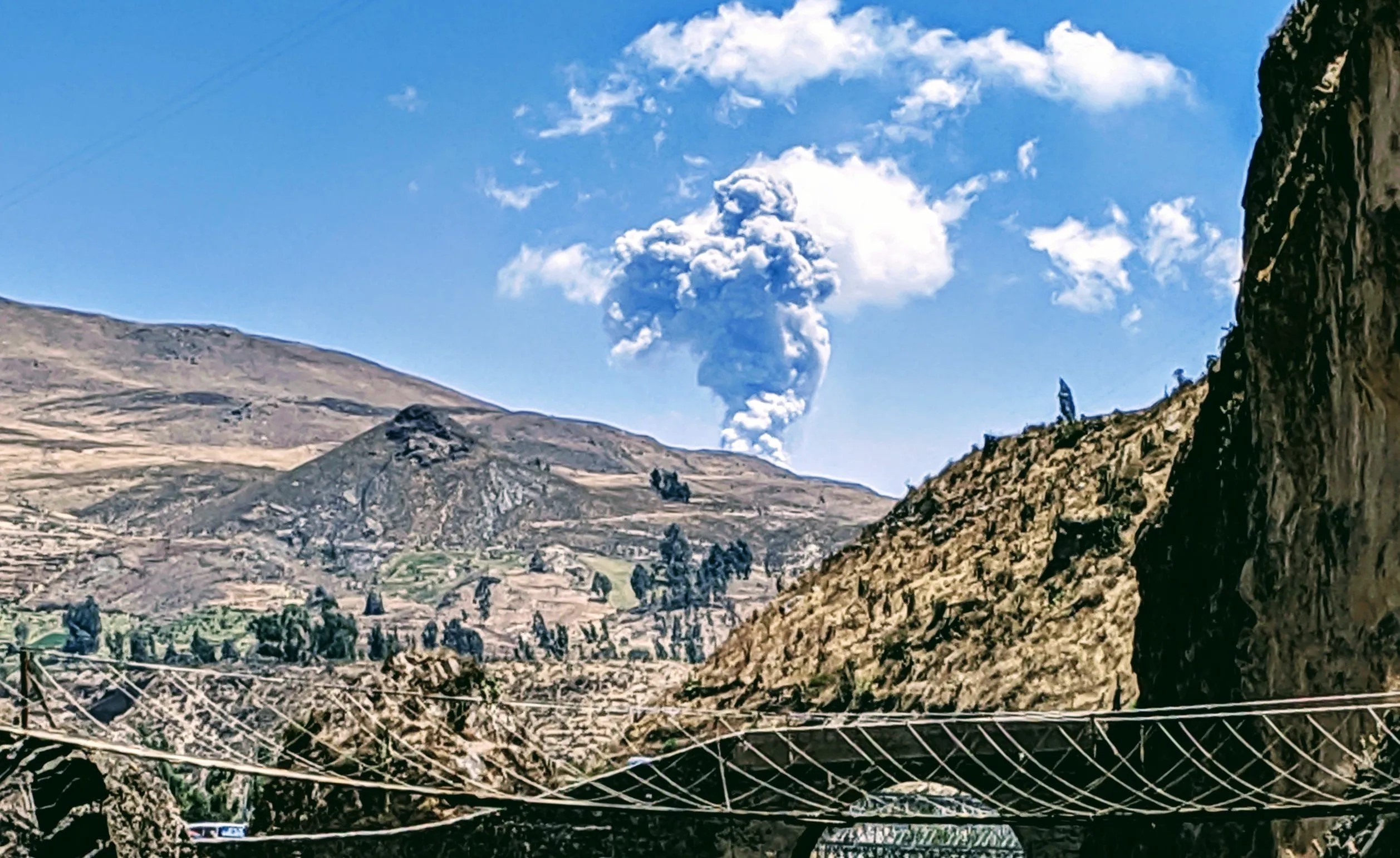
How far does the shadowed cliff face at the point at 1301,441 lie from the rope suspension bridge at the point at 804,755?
0.90m

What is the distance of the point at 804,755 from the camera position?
1077 inches

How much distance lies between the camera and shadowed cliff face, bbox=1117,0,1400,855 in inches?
1007

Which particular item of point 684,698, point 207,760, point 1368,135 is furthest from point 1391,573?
point 684,698

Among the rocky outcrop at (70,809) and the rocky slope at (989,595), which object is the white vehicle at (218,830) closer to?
the rocky slope at (989,595)

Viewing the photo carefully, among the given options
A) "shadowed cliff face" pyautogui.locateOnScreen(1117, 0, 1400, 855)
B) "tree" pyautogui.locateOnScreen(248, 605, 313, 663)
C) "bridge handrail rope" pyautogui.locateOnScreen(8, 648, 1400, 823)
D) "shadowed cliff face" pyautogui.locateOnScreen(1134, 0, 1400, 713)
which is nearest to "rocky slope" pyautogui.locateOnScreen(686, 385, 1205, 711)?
"bridge handrail rope" pyautogui.locateOnScreen(8, 648, 1400, 823)

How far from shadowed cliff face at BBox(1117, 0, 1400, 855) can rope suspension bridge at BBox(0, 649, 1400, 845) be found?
0.90 meters

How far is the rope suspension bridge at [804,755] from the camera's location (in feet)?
78.0

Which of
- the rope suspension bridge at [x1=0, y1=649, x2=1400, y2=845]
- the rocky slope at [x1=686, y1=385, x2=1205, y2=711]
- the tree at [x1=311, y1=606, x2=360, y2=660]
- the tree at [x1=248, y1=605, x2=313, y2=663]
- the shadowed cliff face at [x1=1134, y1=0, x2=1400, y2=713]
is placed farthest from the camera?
the tree at [x1=311, y1=606, x2=360, y2=660]

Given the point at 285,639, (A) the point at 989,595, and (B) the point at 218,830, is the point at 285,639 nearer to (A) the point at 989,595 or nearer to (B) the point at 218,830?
(A) the point at 989,595

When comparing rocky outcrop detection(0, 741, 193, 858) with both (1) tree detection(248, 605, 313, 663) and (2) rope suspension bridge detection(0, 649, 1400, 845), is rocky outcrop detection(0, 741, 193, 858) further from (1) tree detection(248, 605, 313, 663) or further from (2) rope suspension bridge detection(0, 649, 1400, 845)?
(1) tree detection(248, 605, 313, 663)

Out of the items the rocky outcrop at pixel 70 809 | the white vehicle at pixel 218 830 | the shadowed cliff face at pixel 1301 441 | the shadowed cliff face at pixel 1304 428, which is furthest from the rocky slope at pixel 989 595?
the rocky outcrop at pixel 70 809

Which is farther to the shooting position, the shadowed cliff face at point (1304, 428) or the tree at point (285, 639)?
the tree at point (285, 639)

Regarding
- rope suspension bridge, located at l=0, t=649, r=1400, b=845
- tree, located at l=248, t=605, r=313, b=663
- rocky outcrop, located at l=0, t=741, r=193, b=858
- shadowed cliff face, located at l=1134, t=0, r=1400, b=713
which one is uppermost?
shadowed cliff face, located at l=1134, t=0, r=1400, b=713

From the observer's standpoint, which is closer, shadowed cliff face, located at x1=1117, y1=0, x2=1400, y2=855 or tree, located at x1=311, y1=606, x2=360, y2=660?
shadowed cliff face, located at x1=1117, y1=0, x2=1400, y2=855
